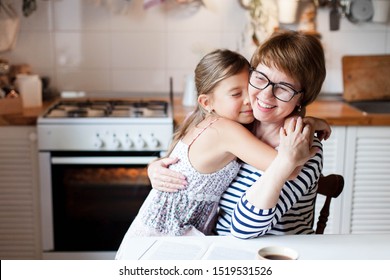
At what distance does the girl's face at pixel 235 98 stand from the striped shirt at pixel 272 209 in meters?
0.12

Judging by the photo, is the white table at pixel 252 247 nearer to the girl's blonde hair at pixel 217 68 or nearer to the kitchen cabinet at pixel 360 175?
the girl's blonde hair at pixel 217 68

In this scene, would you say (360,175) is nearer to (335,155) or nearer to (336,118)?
(335,155)

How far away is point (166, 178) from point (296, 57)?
44 centimetres

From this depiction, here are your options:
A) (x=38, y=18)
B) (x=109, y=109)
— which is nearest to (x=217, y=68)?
(x=109, y=109)

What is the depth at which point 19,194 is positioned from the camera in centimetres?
256

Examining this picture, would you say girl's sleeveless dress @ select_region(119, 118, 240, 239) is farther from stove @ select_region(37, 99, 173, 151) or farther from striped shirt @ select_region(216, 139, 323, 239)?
stove @ select_region(37, 99, 173, 151)

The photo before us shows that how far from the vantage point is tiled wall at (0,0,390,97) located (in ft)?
9.41

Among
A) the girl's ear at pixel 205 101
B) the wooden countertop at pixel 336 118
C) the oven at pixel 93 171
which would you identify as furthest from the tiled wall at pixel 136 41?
the girl's ear at pixel 205 101

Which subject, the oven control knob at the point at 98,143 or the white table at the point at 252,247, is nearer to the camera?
the white table at the point at 252,247

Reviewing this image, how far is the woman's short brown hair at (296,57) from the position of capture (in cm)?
127

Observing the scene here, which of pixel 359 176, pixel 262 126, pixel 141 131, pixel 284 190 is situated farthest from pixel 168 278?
pixel 359 176

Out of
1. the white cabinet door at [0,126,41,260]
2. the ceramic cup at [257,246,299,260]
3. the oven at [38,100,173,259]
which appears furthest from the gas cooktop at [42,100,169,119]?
the ceramic cup at [257,246,299,260]

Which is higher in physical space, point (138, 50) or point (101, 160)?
point (138, 50)

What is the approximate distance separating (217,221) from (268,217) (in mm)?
268
